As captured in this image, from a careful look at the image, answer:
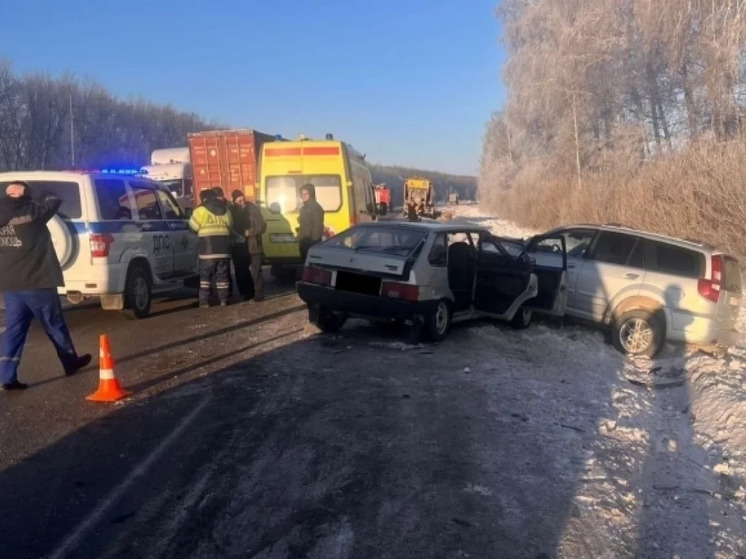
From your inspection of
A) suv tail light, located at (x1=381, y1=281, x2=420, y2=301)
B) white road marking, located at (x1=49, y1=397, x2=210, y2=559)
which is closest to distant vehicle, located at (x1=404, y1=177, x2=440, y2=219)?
suv tail light, located at (x1=381, y1=281, x2=420, y2=301)

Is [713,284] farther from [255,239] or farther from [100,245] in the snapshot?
[100,245]

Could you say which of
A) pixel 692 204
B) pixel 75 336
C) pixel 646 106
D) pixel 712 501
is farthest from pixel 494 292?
pixel 646 106

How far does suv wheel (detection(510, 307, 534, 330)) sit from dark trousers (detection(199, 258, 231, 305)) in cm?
442

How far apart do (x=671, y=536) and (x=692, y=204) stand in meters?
13.8

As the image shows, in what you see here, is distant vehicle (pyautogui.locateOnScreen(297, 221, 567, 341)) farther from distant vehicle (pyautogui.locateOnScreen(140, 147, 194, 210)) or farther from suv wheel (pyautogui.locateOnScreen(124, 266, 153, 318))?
distant vehicle (pyautogui.locateOnScreen(140, 147, 194, 210))

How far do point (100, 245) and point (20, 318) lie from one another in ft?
9.10

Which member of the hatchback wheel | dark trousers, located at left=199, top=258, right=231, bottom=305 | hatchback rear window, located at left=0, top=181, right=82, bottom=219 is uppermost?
hatchback rear window, located at left=0, top=181, right=82, bottom=219

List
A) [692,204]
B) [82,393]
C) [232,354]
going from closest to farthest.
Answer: [82,393]
[232,354]
[692,204]

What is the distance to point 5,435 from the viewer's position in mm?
5129

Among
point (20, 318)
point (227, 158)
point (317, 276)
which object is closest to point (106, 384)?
point (20, 318)

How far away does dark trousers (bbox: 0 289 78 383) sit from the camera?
620 centimetres

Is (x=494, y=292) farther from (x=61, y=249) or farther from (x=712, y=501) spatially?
(x=61, y=249)

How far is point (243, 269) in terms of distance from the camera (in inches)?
474

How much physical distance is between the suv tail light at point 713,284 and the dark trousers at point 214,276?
667 centimetres
